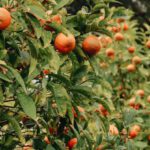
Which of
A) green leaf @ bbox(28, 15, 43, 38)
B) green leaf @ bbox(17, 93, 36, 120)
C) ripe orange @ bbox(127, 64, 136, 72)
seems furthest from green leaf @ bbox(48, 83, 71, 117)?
ripe orange @ bbox(127, 64, 136, 72)

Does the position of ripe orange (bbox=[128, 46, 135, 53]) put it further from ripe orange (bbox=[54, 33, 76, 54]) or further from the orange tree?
ripe orange (bbox=[54, 33, 76, 54])

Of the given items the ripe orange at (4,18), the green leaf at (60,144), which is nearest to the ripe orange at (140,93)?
the green leaf at (60,144)

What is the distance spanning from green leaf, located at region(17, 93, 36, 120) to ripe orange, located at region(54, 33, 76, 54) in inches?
9.7

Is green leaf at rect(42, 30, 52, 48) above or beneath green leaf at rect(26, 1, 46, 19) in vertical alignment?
beneath

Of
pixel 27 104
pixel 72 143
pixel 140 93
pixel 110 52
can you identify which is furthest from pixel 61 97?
pixel 110 52

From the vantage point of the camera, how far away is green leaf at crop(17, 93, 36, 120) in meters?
1.73

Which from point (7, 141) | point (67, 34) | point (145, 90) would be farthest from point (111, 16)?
point (145, 90)

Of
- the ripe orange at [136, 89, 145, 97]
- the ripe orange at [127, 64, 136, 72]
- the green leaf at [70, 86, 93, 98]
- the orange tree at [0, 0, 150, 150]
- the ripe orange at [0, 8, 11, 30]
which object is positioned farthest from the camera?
the ripe orange at [127, 64, 136, 72]

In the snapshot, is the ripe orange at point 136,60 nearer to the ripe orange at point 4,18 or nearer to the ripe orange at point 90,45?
the ripe orange at point 90,45

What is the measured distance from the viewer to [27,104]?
5.81 feet

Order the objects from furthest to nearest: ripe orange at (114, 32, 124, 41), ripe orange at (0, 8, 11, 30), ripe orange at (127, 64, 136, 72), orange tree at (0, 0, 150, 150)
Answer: ripe orange at (114, 32, 124, 41)
ripe orange at (127, 64, 136, 72)
orange tree at (0, 0, 150, 150)
ripe orange at (0, 8, 11, 30)

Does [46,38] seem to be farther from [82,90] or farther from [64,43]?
[82,90]

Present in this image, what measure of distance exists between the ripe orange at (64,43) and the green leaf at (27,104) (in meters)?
0.25

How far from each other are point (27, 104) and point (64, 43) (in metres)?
0.28
